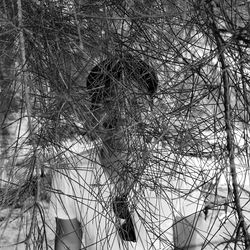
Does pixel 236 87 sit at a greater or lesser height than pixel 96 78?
lesser

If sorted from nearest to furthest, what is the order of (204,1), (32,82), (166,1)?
(204,1) < (32,82) < (166,1)

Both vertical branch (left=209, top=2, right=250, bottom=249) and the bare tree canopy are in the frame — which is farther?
the bare tree canopy

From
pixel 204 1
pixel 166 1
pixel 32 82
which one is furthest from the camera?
pixel 166 1

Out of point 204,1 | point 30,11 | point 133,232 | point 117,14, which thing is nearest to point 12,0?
point 30,11

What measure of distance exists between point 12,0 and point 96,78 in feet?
0.61

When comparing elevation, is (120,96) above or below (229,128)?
above

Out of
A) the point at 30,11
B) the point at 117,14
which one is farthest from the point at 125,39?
the point at 30,11

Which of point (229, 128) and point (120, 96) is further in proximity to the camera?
point (120, 96)

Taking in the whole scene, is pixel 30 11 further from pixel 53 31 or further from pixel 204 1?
pixel 204 1

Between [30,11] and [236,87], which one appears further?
[30,11]

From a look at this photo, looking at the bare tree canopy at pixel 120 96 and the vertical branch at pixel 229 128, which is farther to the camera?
the bare tree canopy at pixel 120 96

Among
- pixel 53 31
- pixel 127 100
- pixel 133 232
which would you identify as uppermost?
pixel 53 31

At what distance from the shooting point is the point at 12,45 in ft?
2.70

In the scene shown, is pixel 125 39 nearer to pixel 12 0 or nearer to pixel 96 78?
pixel 96 78
